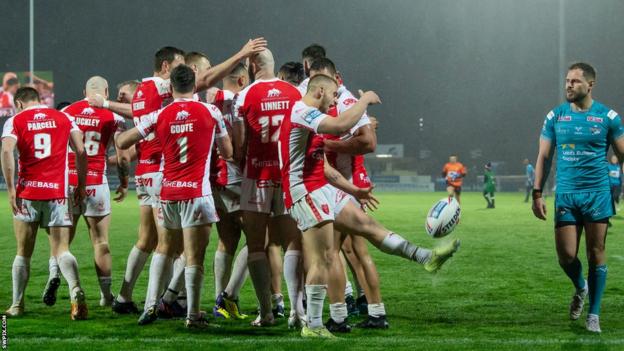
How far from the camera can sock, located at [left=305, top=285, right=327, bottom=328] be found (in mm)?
6387

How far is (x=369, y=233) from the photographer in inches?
260

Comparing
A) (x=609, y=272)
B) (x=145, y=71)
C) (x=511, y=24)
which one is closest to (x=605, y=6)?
(x=511, y=24)

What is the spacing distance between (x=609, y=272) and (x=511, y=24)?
72318 millimetres

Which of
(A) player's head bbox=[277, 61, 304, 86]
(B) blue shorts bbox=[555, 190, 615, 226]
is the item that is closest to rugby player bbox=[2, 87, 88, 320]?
(A) player's head bbox=[277, 61, 304, 86]

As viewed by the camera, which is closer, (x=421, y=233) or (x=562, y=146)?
(x=562, y=146)

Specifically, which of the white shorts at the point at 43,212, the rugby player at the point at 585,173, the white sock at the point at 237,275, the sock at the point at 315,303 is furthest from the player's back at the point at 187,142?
the rugby player at the point at 585,173

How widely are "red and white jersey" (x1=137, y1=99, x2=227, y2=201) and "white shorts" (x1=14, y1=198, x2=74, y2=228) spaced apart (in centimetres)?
145

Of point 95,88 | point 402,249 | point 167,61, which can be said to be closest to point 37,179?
point 95,88

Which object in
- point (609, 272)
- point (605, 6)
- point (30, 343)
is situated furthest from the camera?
point (605, 6)

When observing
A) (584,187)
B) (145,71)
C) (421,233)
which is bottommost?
(421,233)

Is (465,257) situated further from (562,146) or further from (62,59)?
(62,59)

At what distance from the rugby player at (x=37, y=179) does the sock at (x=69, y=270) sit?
1cm

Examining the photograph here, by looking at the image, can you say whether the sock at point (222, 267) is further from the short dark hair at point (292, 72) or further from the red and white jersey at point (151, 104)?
the short dark hair at point (292, 72)

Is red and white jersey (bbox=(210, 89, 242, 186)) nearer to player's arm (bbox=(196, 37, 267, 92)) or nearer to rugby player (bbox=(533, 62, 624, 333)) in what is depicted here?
player's arm (bbox=(196, 37, 267, 92))
